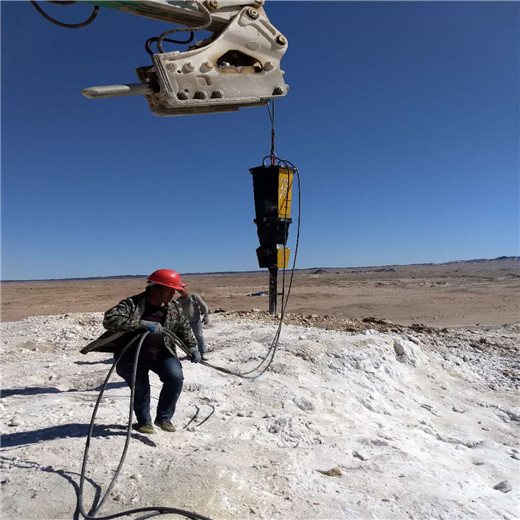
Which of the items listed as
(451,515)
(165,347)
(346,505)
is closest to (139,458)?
(165,347)

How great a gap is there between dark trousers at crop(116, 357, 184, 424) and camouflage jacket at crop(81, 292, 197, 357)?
14cm

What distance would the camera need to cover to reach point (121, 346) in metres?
3.96

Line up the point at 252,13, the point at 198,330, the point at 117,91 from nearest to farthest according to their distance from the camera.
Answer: the point at 117,91
the point at 252,13
the point at 198,330

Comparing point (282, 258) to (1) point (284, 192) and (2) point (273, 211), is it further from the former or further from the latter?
(1) point (284, 192)

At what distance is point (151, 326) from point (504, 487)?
3441mm

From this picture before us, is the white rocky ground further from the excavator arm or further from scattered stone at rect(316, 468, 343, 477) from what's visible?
the excavator arm

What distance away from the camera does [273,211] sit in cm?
709

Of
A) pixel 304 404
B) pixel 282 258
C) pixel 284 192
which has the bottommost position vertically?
pixel 304 404

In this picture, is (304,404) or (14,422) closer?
(14,422)

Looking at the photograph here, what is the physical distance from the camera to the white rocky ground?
3.07 m

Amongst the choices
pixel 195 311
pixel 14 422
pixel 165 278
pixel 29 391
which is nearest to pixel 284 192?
pixel 195 311

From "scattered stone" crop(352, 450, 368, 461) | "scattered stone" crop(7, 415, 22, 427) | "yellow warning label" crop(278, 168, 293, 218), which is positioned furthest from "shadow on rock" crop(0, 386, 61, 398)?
"yellow warning label" crop(278, 168, 293, 218)

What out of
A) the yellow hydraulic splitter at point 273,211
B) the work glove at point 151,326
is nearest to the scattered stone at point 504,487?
the work glove at point 151,326

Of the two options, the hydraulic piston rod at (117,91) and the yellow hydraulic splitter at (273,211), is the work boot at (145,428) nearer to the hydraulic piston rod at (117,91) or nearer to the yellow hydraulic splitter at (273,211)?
the hydraulic piston rod at (117,91)
